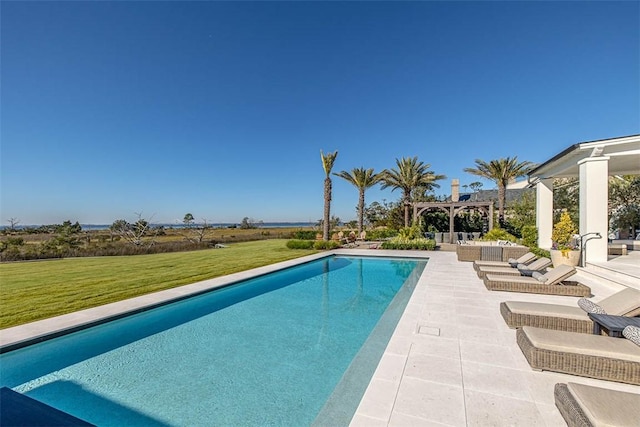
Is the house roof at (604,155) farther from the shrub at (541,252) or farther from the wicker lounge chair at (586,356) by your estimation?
the wicker lounge chair at (586,356)

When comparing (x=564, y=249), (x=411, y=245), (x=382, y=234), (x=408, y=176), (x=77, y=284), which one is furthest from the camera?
(x=382, y=234)

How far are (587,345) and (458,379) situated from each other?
1.40 meters

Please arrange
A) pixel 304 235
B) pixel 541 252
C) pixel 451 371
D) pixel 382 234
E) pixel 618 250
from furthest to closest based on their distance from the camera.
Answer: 1. pixel 304 235
2. pixel 382 234
3. pixel 541 252
4. pixel 618 250
5. pixel 451 371

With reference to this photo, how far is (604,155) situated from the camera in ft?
26.3

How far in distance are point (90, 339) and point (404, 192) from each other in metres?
21.8

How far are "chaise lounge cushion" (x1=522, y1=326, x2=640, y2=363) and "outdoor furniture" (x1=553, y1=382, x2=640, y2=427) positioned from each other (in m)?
0.86

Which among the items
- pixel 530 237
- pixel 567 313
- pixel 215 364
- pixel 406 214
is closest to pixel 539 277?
pixel 567 313

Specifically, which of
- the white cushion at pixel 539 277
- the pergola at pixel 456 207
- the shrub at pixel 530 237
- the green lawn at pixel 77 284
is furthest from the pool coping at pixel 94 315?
the pergola at pixel 456 207

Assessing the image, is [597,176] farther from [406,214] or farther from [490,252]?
[406,214]

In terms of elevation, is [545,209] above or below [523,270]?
above

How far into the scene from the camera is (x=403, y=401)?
2.60 metres

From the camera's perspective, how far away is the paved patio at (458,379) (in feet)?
7.81

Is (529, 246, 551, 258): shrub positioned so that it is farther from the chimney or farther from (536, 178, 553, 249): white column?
the chimney

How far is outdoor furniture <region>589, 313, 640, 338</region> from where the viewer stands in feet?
10.1
